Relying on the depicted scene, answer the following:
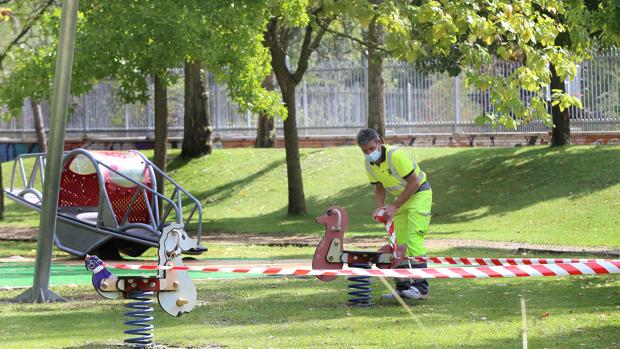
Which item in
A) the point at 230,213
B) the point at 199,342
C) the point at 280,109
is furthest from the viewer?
the point at 230,213

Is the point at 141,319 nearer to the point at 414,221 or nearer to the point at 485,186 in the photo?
the point at 414,221

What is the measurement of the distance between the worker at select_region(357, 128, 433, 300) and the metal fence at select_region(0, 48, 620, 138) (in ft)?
62.1

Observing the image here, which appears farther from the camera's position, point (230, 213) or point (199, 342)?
point (230, 213)

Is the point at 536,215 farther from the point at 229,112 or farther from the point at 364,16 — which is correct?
the point at 229,112

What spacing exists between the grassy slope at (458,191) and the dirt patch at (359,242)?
2.86ft

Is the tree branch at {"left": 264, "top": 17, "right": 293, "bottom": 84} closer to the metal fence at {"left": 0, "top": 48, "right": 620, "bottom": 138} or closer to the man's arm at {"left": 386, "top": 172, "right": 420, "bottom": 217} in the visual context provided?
the metal fence at {"left": 0, "top": 48, "right": 620, "bottom": 138}

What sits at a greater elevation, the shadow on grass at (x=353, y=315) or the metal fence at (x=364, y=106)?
the metal fence at (x=364, y=106)

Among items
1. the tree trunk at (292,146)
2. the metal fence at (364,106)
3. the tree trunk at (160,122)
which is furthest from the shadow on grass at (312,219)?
the metal fence at (364,106)

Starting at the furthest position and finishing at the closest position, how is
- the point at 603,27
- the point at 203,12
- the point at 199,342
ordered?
the point at 203,12, the point at 603,27, the point at 199,342

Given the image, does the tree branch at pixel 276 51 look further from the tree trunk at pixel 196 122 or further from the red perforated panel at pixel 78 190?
the red perforated panel at pixel 78 190

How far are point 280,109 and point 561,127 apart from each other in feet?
26.1

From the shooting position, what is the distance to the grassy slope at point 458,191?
76.3 ft

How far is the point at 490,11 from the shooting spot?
50.2ft

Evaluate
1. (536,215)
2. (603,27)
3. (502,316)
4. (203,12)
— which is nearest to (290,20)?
(203,12)
